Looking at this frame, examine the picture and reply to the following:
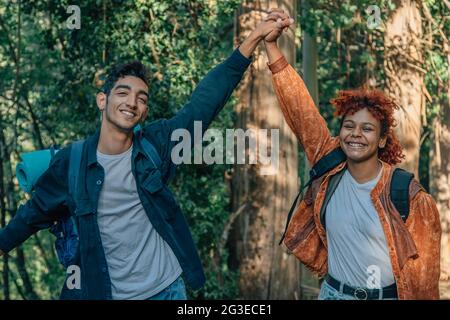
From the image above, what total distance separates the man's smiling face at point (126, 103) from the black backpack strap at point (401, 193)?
4.85 ft

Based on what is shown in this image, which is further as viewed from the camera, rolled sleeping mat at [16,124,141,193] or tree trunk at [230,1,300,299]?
tree trunk at [230,1,300,299]

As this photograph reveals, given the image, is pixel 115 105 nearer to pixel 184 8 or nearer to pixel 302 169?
pixel 184 8

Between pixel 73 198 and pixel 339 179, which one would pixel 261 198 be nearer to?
pixel 339 179

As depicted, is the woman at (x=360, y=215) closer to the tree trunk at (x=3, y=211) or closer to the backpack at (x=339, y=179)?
the backpack at (x=339, y=179)

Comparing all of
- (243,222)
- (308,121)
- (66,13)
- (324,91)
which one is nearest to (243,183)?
(243,222)

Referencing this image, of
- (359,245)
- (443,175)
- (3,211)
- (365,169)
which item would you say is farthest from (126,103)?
(443,175)

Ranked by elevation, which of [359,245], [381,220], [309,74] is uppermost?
[309,74]

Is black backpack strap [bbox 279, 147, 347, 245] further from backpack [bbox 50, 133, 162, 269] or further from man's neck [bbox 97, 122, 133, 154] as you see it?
man's neck [bbox 97, 122, 133, 154]

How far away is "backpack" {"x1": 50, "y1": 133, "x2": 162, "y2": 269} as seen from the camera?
5.79 metres

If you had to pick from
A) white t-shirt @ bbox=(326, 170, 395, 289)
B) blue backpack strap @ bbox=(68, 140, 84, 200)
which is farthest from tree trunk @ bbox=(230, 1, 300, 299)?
white t-shirt @ bbox=(326, 170, 395, 289)

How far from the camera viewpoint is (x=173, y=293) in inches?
225

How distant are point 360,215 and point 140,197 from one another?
1.21 meters

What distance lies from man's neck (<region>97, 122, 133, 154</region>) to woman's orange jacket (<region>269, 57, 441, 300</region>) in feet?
2.97

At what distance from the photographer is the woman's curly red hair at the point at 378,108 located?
5773mm
